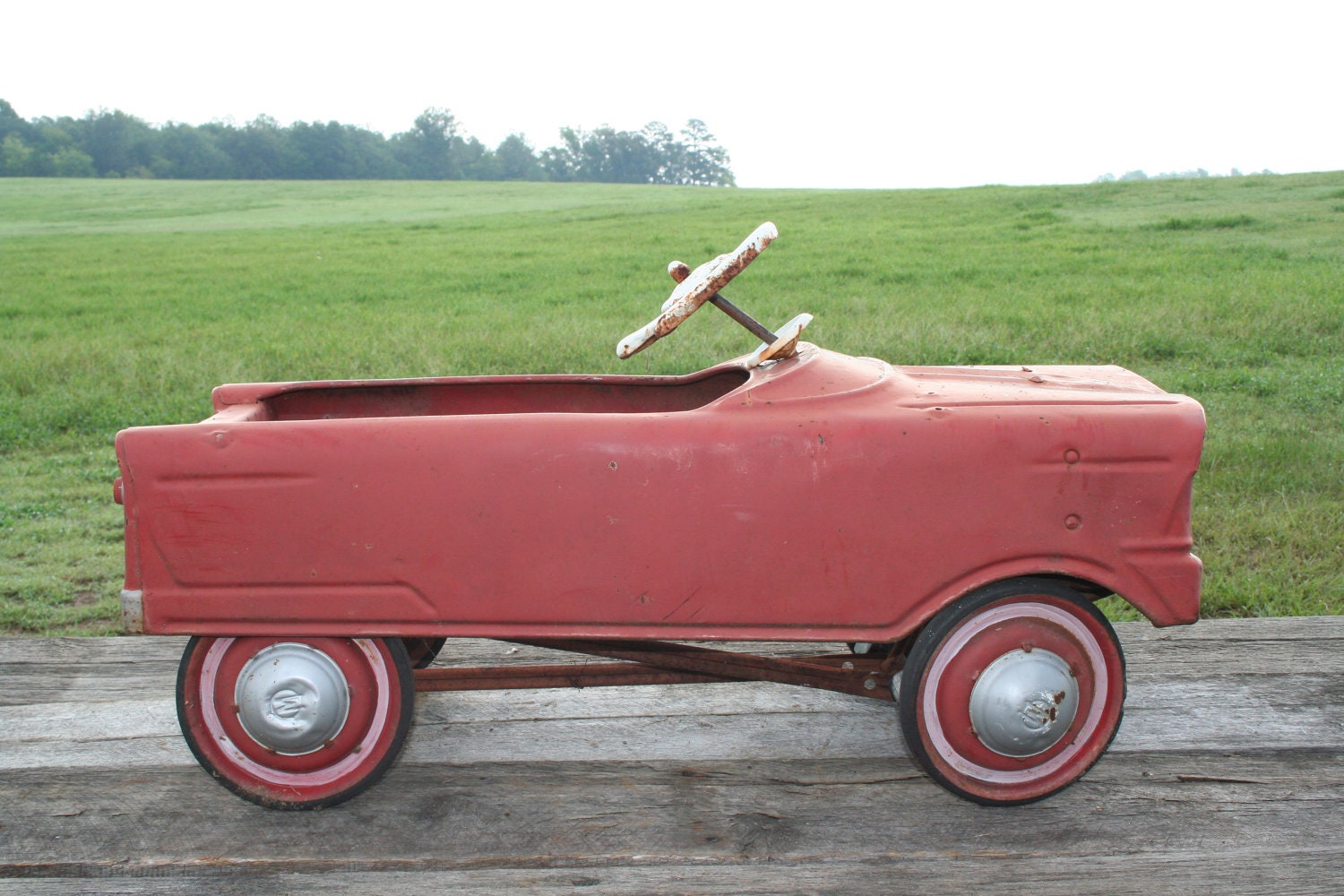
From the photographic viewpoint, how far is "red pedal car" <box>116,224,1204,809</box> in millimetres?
1978

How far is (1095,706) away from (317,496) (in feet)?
5.46

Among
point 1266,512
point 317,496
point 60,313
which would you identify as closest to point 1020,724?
point 317,496

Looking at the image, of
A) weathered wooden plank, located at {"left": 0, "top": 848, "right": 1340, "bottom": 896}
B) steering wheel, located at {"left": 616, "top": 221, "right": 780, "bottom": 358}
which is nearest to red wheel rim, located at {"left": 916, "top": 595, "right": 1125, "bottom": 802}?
weathered wooden plank, located at {"left": 0, "top": 848, "right": 1340, "bottom": 896}

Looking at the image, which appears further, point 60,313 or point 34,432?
point 60,313

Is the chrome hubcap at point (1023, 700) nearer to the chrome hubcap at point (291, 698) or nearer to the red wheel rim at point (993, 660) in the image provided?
the red wheel rim at point (993, 660)

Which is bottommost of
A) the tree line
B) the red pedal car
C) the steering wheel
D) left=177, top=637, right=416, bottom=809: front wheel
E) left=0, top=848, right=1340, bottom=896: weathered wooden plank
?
left=0, top=848, right=1340, bottom=896: weathered wooden plank

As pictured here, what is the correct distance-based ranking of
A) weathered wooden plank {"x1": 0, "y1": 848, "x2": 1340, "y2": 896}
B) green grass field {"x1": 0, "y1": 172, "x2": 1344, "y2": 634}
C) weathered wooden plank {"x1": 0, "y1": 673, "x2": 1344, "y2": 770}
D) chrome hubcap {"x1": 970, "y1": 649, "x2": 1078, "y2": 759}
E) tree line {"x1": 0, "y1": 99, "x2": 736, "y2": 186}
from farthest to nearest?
tree line {"x1": 0, "y1": 99, "x2": 736, "y2": 186}, green grass field {"x1": 0, "y1": 172, "x2": 1344, "y2": 634}, weathered wooden plank {"x1": 0, "y1": 673, "x2": 1344, "y2": 770}, chrome hubcap {"x1": 970, "y1": 649, "x2": 1078, "y2": 759}, weathered wooden plank {"x1": 0, "y1": 848, "x2": 1340, "y2": 896}

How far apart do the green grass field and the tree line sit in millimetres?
34967

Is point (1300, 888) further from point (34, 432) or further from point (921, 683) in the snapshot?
point (34, 432)

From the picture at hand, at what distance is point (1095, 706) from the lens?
2.15m

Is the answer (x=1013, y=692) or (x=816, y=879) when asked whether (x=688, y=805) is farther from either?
(x=1013, y=692)

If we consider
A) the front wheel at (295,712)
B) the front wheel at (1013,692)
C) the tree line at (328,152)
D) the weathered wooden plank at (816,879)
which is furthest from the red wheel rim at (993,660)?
the tree line at (328,152)

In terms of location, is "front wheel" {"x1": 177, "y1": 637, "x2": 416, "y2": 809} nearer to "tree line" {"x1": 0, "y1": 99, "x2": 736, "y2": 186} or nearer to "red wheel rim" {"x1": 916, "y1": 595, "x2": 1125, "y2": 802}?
"red wheel rim" {"x1": 916, "y1": 595, "x2": 1125, "y2": 802}

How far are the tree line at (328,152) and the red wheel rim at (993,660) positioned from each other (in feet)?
164
